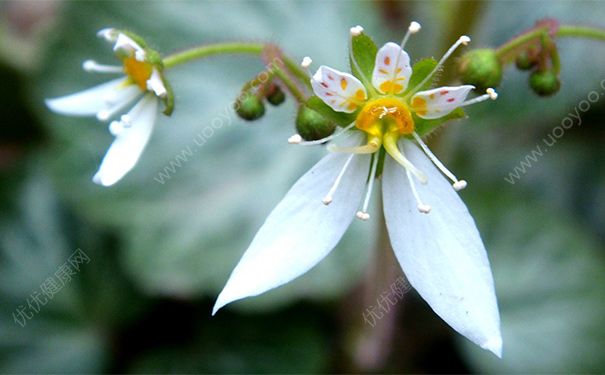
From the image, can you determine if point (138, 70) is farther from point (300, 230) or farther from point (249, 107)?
point (300, 230)

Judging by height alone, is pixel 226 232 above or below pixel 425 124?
above

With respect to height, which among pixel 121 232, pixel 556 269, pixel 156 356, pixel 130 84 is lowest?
pixel 556 269

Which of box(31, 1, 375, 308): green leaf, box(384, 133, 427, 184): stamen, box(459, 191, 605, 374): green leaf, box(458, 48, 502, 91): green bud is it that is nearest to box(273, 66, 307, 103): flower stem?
box(384, 133, 427, 184): stamen

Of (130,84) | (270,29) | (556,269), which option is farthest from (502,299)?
(130,84)

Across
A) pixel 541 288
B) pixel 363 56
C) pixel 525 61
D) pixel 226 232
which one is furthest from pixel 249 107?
pixel 541 288

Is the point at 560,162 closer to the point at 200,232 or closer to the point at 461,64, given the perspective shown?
the point at 200,232
